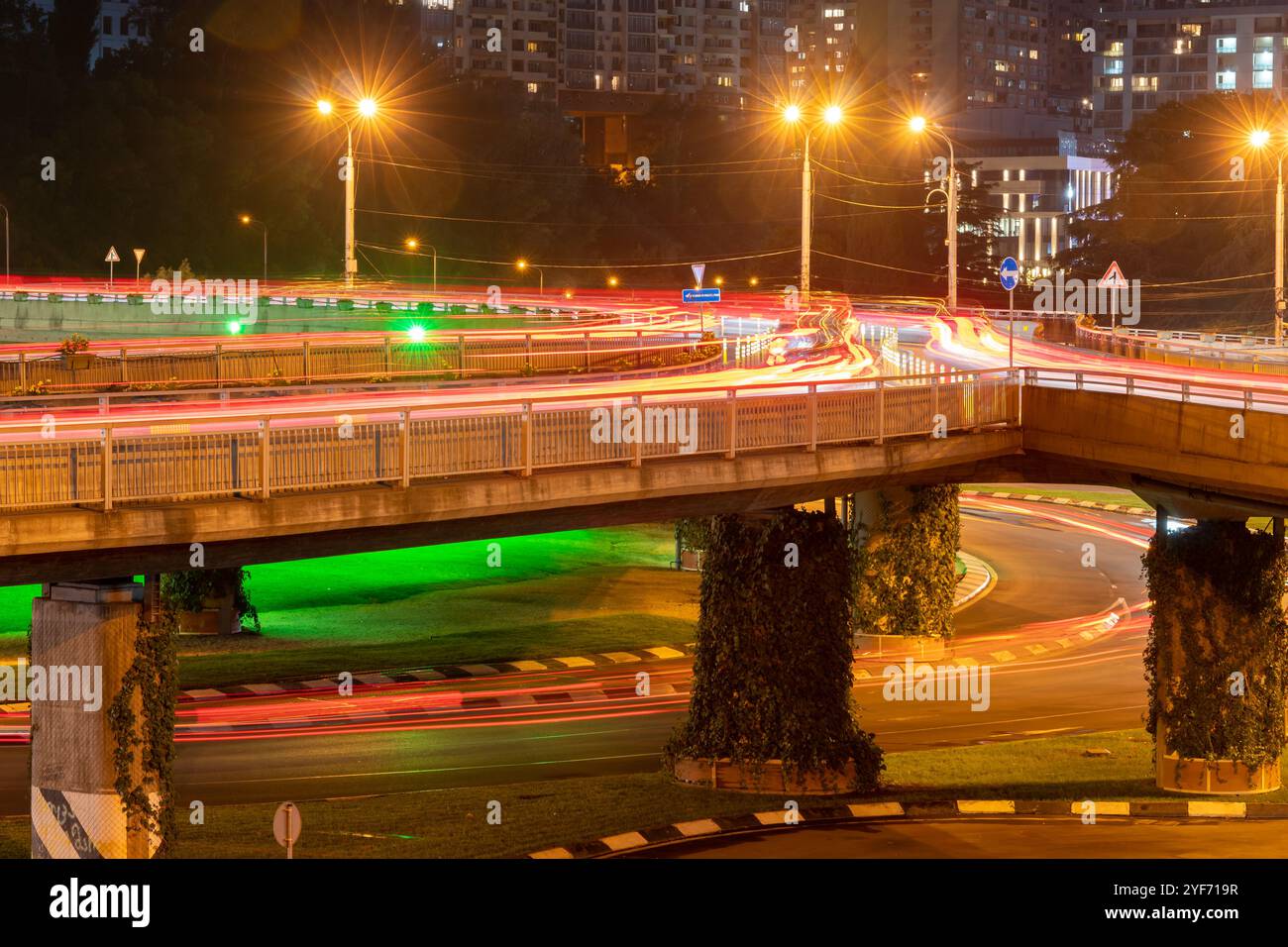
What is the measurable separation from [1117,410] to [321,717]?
16.9 meters

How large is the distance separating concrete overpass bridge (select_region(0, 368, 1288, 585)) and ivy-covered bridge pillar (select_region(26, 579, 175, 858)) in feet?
4.01

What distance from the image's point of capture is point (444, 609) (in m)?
51.8

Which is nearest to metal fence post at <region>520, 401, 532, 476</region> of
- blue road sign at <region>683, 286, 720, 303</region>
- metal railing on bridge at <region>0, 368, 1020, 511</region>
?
metal railing on bridge at <region>0, 368, 1020, 511</region>

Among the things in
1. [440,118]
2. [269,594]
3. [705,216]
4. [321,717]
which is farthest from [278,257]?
[321,717]

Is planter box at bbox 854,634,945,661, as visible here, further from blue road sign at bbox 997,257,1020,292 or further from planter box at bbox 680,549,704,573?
planter box at bbox 680,549,704,573

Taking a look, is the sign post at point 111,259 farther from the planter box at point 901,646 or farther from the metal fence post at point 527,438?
the metal fence post at point 527,438

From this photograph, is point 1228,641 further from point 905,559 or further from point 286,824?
point 286,824

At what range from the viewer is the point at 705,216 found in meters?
140

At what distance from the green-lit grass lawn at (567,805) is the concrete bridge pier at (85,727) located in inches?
84.4

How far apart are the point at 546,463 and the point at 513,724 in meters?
14.2

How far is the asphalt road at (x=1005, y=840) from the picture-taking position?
27344 mm
